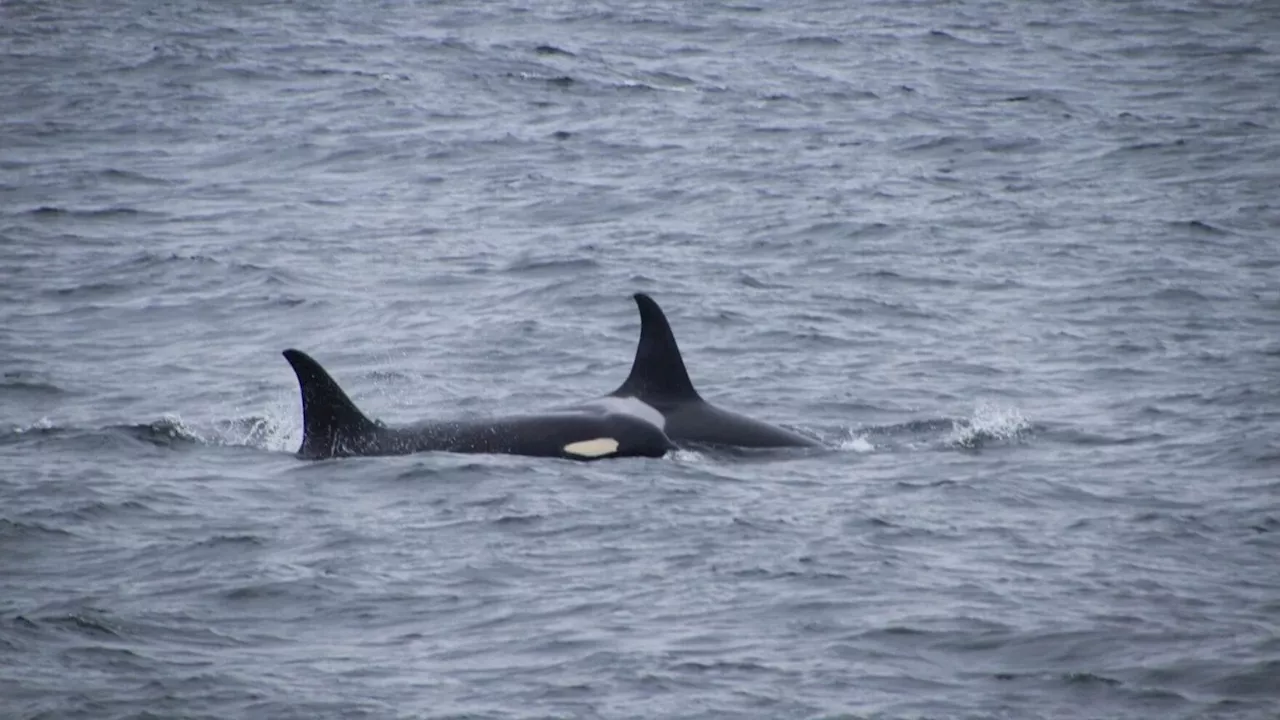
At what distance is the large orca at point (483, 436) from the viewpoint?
14.0 m

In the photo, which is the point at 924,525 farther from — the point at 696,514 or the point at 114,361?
the point at 114,361

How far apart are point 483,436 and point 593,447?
0.88 metres

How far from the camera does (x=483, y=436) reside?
14.2m

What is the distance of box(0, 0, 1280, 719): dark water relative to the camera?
10039mm

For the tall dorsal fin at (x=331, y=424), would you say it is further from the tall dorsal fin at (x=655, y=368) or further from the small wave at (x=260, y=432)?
the tall dorsal fin at (x=655, y=368)

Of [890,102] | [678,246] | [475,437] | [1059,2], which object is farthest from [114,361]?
[1059,2]

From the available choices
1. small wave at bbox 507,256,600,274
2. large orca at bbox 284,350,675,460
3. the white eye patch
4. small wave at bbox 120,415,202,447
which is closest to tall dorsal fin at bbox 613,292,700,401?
large orca at bbox 284,350,675,460

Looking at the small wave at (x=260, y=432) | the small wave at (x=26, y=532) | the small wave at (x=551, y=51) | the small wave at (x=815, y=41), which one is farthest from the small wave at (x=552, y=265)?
the small wave at (x=815, y=41)

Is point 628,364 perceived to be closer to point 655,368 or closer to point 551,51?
point 655,368

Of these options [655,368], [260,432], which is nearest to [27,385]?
[260,432]

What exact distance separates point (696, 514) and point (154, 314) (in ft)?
30.6

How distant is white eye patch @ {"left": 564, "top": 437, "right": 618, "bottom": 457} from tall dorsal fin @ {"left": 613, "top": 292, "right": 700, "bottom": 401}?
2.52 feet

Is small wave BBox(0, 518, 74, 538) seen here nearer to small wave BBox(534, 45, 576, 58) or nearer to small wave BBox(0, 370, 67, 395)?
small wave BBox(0, 370, 67, 395)

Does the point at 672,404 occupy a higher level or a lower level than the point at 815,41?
lower
